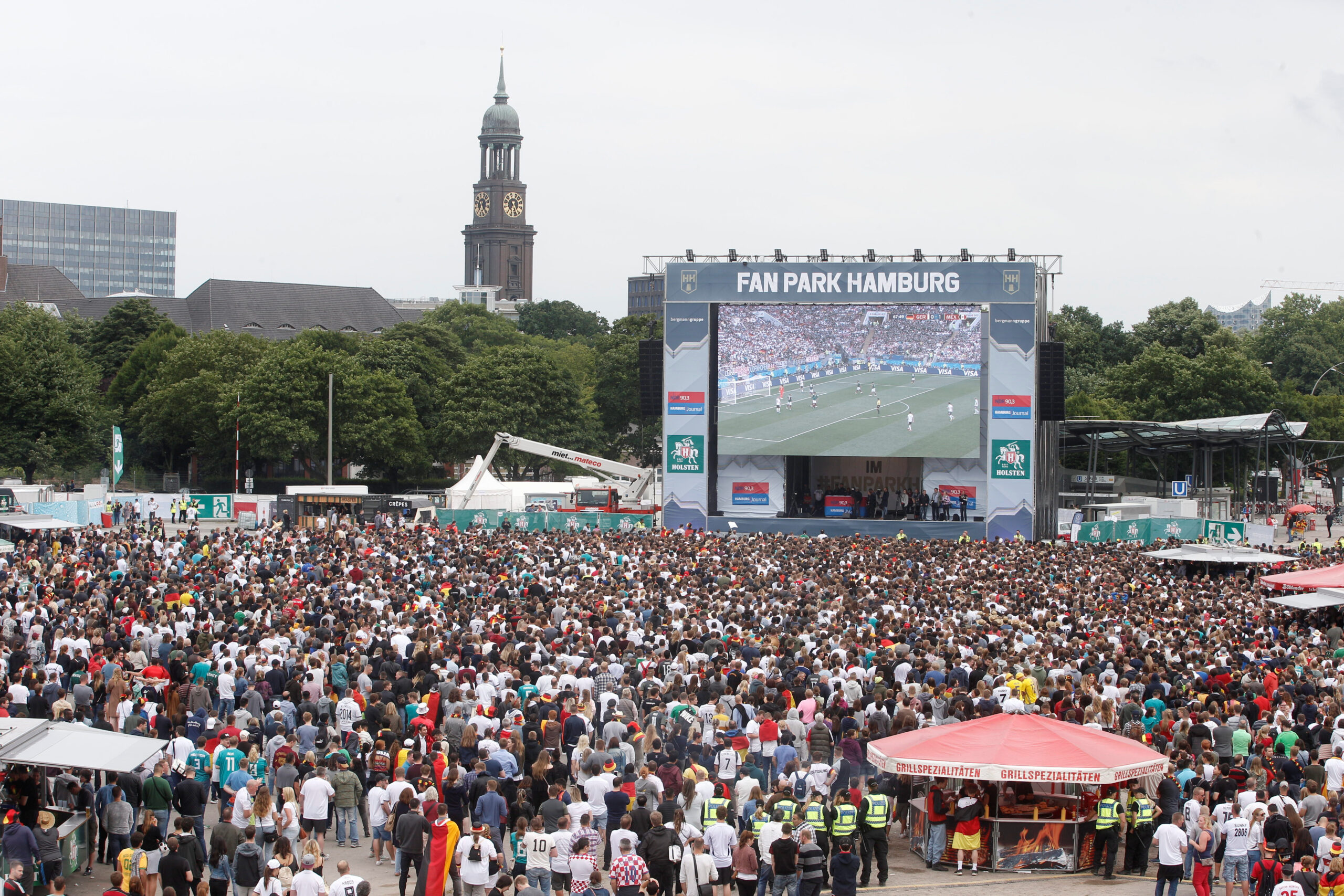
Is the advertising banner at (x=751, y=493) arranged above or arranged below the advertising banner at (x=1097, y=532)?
above

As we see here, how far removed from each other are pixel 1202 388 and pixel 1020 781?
2478 inches

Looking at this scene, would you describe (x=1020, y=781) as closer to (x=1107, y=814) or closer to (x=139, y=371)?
(x=1107, y=814)

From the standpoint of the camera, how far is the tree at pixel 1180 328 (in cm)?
8256

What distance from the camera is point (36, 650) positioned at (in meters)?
17.7

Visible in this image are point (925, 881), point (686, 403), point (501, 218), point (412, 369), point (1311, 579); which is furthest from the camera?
point (501, 218)

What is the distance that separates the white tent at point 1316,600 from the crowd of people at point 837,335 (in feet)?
62.9

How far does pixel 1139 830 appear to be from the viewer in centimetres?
1268

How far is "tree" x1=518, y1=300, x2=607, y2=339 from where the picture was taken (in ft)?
482

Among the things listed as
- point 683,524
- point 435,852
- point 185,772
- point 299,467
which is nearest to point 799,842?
point 435,852

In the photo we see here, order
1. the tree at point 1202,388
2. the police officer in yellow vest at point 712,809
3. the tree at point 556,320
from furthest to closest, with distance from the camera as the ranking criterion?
1. the tree at point 556,320
2. the tree at point 1202,388
3. the police officer in yellow vest at point 712,809

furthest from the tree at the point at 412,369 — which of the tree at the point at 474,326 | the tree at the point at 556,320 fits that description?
the tree at the point at 556,320

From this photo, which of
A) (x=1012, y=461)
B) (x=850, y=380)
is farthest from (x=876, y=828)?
(x=850, y=380)

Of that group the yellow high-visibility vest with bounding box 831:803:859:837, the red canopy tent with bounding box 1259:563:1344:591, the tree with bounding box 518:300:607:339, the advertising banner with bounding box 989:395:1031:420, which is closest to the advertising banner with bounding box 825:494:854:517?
the advertising banner with bounding box 989:395:1031:420

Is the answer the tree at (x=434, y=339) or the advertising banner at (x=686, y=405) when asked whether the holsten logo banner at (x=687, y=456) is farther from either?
the tree at (x=434, y=339)
